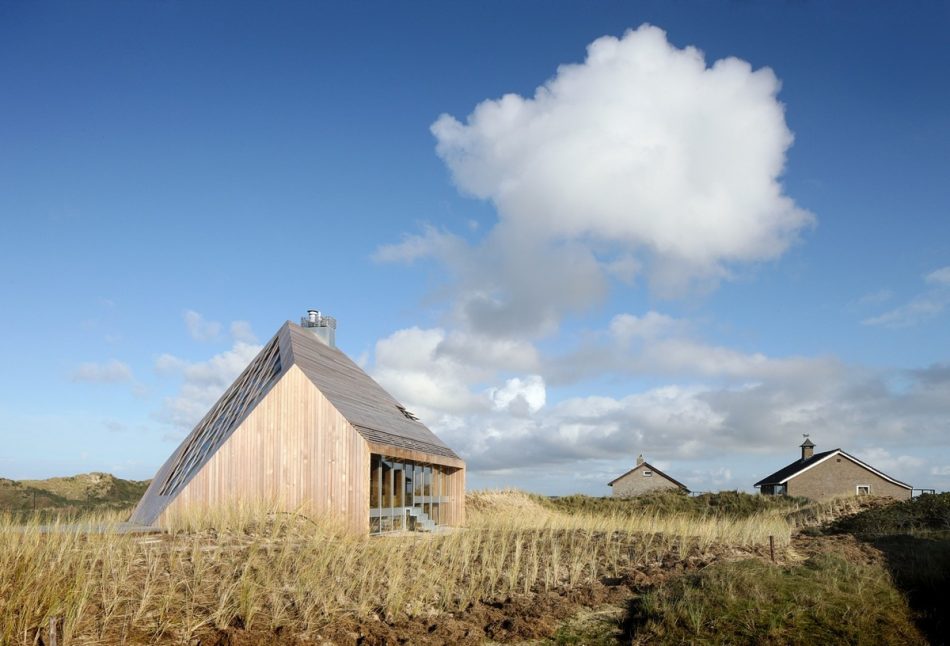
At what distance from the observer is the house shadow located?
1161 centimetres

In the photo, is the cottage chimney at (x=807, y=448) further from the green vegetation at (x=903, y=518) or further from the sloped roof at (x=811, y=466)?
the green vegetation at (x=903, y=518)

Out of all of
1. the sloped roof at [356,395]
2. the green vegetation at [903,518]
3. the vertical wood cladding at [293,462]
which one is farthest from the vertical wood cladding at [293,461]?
→ the green vegetation at [903,518]

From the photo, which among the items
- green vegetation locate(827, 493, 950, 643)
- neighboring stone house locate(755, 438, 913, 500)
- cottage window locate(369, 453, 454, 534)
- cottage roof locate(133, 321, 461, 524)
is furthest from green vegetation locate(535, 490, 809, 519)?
cottage roof locate(133, 321, 461, 524)

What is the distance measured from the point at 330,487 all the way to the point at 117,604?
34.3 feet

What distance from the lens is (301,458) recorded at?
2072 centimetres

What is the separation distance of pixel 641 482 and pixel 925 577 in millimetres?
39285

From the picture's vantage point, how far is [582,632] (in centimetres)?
1086

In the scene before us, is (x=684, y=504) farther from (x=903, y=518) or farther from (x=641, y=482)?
(x=903, y=518)

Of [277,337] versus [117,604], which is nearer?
[117,604]

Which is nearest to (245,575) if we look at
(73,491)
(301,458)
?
(301,458)

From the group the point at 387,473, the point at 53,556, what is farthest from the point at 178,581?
the point at 387,473

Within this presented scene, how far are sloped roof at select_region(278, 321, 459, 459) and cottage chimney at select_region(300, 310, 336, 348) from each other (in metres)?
0.68

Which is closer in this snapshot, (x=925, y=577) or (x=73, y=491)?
(x=925, y=577)

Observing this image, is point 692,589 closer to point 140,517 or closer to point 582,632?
point 582,632
